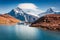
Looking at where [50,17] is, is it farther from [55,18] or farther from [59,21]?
[59,21]

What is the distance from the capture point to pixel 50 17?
152 metres

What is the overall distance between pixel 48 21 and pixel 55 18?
26.0ft

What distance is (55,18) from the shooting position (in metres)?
148

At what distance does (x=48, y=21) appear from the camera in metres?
144

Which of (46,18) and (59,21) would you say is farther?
(46,18)

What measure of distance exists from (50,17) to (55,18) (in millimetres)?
5827

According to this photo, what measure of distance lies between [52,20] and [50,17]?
28.3ft

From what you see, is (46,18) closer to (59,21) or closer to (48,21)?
(48,21)

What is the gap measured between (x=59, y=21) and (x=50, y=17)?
16212mm

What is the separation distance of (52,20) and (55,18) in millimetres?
5465

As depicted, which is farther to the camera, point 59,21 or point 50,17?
point 50,17

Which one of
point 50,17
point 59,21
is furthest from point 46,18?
point 59,21

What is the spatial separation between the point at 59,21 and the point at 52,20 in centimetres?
831

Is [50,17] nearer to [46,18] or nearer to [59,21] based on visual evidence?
[46,18]
